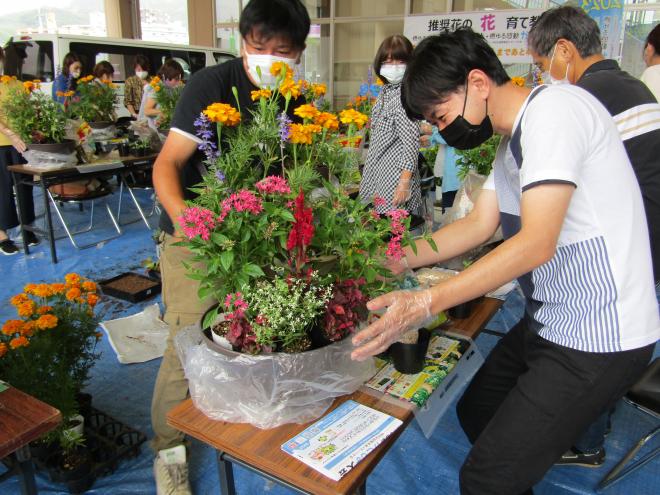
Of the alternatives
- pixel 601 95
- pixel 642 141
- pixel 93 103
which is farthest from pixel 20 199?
pixel 642 141

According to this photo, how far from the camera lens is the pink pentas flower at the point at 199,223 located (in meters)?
0.91

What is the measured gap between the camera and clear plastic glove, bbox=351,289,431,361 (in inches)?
37.1

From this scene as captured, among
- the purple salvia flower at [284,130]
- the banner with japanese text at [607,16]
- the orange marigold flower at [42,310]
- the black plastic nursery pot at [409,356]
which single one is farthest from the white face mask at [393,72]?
the banner with japanese text at [607,16]

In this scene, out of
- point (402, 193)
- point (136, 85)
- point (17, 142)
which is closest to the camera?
point (402, 193)

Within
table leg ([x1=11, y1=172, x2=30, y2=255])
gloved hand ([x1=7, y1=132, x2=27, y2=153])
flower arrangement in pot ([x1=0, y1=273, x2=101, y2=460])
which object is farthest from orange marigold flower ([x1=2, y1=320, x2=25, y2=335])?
table leg ([x1=11, y1=172, x2=30, y2=255])

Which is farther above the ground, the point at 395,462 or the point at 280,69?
the point at 280,69

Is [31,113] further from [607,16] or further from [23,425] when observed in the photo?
[607,16]

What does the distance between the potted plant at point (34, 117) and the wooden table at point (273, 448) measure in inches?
117

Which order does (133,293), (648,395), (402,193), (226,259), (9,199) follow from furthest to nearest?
1. (9,199)
2. (133,293)
3. (402,193)
4. (648,395)
5. (226,259)

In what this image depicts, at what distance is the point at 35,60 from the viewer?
5883mm

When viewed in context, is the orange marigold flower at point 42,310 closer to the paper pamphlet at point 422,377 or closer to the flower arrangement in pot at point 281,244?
the flower arrangement in pot at point 281,244

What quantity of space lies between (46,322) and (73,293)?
0.16 metres

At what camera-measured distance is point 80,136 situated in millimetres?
3686

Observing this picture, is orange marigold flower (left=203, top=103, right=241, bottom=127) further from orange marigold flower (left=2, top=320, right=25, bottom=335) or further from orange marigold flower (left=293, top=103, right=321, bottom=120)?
orange marigold flower (left=2, top=320, right=25, bottom=335)
